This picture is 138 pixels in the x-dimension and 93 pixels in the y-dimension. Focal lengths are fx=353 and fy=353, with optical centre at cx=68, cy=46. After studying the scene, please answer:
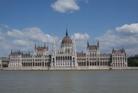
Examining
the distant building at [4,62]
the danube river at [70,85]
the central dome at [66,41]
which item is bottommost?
the danube river at [70,85]

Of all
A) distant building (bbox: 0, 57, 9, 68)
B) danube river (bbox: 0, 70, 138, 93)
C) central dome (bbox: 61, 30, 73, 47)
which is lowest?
danube river (bbox: 0, 70, 138, 93)

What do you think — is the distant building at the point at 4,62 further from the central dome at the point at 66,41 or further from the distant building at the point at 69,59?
the central dome at the point at 66,41

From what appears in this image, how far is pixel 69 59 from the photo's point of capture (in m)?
157

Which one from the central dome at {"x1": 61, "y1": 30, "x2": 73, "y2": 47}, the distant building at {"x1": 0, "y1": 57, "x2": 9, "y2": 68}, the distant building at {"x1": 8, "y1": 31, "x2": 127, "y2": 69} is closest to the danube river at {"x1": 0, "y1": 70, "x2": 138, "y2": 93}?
the distant building at {"x1": 8, "y1": 31, "x2": 127, "y2": 69}

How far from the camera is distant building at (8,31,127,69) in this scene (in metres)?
156

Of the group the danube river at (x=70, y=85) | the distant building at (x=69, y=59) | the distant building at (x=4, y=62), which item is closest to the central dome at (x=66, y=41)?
the distant building at (x=69, y=59)

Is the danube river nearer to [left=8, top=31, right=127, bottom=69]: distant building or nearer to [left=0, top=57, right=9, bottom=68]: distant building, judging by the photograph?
[left=8, top=31, right=127, bottom=69]: distant building

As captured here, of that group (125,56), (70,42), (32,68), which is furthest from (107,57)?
(32,68)

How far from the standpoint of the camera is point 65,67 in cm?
15600

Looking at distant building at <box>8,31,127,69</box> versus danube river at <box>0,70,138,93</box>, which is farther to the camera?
distant building at <box>8,31,127,69</box>

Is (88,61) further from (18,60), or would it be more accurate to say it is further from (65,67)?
(18,60)

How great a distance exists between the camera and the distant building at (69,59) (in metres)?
156

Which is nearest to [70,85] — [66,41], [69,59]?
[69,59]

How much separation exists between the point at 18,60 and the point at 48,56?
1406 centimetres
